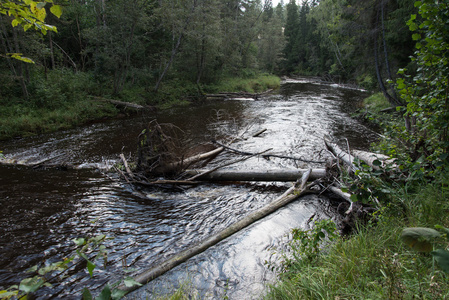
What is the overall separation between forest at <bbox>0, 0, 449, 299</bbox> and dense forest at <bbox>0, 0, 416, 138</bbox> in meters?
0.09

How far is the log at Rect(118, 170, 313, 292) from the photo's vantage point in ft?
11.1

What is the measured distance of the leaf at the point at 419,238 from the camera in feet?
4.57

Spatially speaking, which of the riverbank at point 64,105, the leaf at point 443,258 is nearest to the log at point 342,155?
the leaf at point 443,258

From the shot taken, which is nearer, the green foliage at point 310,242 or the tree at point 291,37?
the green foliage at point 310,242

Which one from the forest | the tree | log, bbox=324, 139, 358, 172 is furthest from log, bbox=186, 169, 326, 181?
the tree

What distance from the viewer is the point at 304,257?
3.23 meters

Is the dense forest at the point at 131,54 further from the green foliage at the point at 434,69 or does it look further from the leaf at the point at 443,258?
the green foliage at the point at 434,69

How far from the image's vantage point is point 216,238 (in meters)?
4.22

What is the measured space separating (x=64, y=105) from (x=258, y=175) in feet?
41.0

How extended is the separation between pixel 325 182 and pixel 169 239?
4.08m

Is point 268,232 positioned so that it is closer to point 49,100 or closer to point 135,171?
point 135,171

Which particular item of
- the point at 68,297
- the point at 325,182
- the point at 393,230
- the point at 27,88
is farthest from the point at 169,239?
the point at 27,88

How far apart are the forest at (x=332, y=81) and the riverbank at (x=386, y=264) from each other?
0.02 metres

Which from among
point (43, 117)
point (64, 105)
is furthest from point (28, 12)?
point (64, 105)
